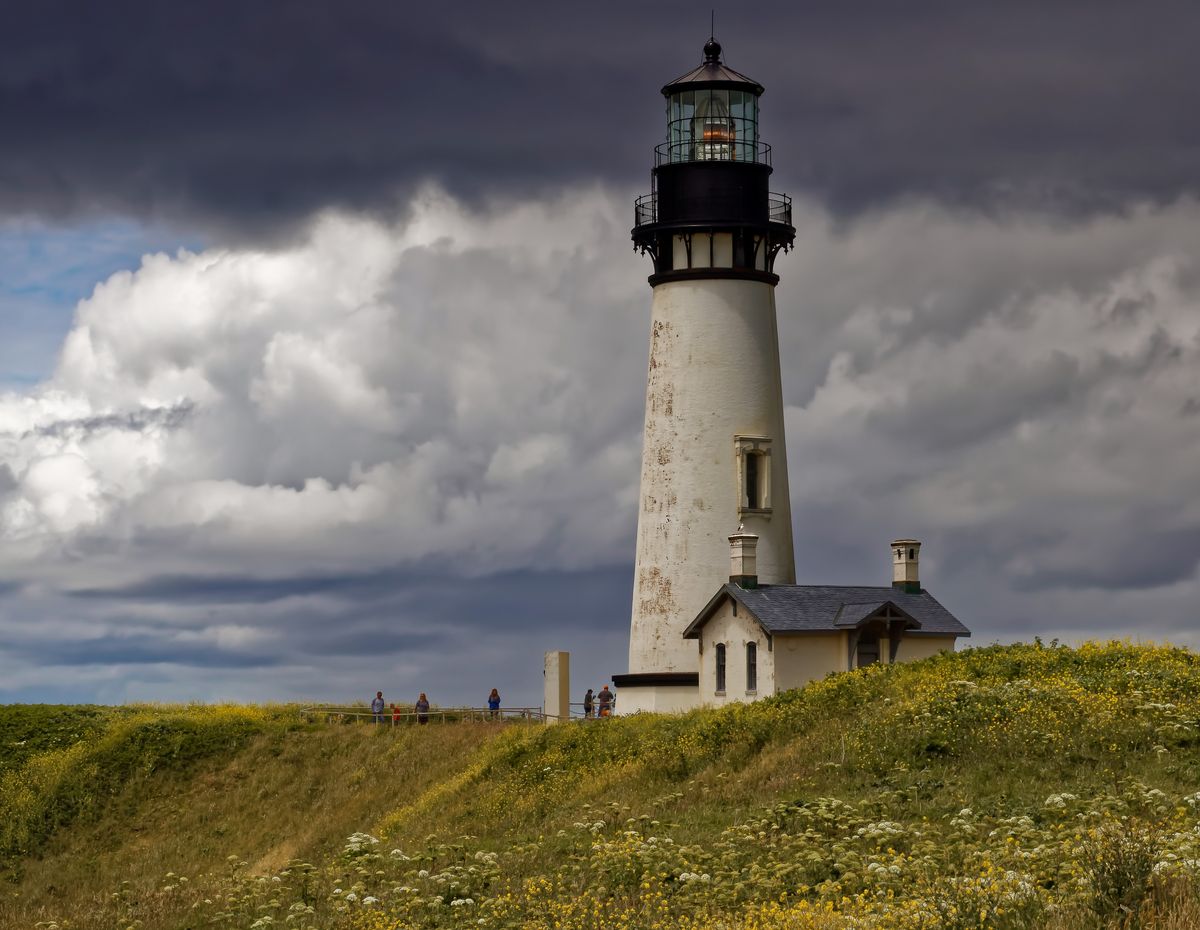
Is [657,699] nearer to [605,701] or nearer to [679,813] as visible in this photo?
[605,701]

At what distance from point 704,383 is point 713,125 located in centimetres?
824

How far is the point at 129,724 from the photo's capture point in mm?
53219

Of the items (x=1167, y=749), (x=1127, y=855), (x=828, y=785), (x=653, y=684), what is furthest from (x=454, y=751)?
(x=1127, y=855)

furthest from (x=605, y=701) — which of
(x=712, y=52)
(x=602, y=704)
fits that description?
(x=712, y=52)

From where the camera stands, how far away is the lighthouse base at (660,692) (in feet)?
153

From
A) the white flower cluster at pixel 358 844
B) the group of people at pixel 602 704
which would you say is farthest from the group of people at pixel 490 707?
the white flower cluster at pixel 358 844

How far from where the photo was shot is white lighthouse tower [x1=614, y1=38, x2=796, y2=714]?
47.2 meters

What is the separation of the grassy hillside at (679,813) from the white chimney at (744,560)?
524 cm

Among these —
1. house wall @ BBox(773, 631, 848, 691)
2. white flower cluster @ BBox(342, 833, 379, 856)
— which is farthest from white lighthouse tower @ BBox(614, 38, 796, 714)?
white flower cluster @ BBox(342, 833, 379, 856)

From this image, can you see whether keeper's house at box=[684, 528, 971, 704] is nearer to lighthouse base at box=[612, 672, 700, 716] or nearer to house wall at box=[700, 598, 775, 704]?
house wall at box=[700, 598, 775, 704]

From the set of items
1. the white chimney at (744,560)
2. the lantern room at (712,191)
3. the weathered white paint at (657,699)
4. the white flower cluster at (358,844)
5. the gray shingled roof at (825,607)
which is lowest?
the white flower cluster at (358,844)

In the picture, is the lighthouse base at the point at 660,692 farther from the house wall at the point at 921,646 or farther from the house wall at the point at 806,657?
the house wall at the point at 921,646

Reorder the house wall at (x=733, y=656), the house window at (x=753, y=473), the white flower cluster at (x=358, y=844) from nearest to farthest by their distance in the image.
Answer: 1. the white flower cluster at (x=358, y=844)
2. the house wall at (x=733, y=656)
3. the house window at (x=753, y=473)

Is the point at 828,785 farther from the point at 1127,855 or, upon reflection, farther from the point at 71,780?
the point at 71,780
